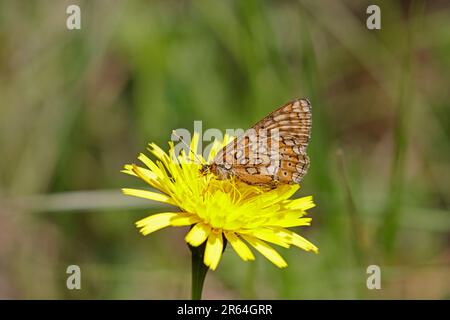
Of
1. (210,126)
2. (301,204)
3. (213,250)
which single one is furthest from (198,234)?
(210,126)

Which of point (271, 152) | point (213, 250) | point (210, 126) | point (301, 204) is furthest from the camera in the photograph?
point (210, 126)

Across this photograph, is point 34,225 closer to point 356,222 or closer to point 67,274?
point 67,274

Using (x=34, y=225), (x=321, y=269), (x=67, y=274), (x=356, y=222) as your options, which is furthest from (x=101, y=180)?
(x=356, y=222)

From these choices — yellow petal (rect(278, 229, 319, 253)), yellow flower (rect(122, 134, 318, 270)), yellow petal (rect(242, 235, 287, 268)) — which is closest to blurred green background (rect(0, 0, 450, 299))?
yellow flower (rect(122, 134, 318, 270))

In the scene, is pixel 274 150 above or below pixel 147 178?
above

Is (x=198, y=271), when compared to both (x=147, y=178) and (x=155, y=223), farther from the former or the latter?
(x=147, y=178)

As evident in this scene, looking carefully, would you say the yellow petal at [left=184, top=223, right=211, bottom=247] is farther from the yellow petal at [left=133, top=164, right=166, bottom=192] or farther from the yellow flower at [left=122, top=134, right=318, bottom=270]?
the yellow petal at [left=133, top=164, right=166, bottom=192]

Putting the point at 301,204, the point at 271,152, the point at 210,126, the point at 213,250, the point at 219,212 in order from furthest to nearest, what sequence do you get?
the point at 210,126 < the point at 271,152 < the point at 301,204 < the point at 219,212 < the point at 213,250
